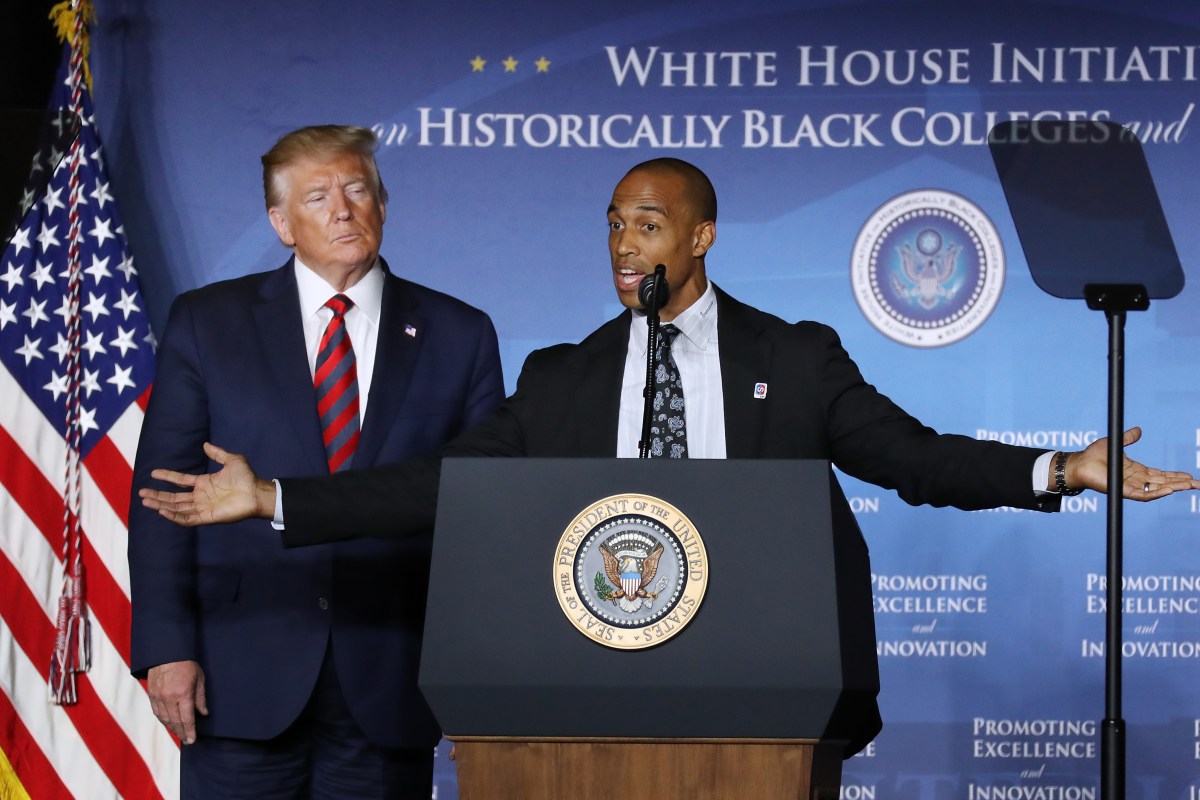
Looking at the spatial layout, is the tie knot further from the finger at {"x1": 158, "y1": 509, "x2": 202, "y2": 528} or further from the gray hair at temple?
the finger at {"x1": 158, "y1": 509, "x2": 202, "y2": 528}

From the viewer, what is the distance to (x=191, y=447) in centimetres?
304

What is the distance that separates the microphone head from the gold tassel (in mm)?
2517

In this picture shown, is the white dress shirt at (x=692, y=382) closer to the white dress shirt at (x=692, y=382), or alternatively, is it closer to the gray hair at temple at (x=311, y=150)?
the white dress shirt at (x=692, y=382)

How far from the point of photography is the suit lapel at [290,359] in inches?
120

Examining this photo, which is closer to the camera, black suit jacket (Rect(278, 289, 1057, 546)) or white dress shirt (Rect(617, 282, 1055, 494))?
black suit jacket (Rect(278, 289, 1057, 546))

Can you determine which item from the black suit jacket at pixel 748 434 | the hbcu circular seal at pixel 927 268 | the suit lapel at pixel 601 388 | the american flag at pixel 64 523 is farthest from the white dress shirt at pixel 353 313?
the hbcu circular seal at pixel 927 268

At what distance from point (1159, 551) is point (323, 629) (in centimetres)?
249

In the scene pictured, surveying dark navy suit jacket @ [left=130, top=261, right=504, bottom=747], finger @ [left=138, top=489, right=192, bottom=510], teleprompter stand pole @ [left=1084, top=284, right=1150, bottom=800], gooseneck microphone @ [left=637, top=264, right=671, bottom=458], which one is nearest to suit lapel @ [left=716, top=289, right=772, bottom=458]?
gooseneck microphone @ [left=637, top=264, right=671, bottom=458]

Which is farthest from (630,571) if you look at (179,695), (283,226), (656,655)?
(283,226)

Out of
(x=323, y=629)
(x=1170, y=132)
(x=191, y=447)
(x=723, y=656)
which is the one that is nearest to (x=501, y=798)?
(x=723, y=656)

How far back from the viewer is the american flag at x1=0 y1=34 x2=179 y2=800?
398cm

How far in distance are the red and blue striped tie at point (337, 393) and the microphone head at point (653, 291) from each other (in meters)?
1.04

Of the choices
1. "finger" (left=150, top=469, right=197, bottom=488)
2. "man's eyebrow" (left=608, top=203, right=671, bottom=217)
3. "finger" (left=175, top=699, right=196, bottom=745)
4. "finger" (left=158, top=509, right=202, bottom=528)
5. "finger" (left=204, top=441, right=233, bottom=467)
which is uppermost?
"man's eyebrow" (left=608, top=203, right=671, bottom=217)

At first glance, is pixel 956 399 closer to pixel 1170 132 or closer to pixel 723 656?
pixel 1170 132
